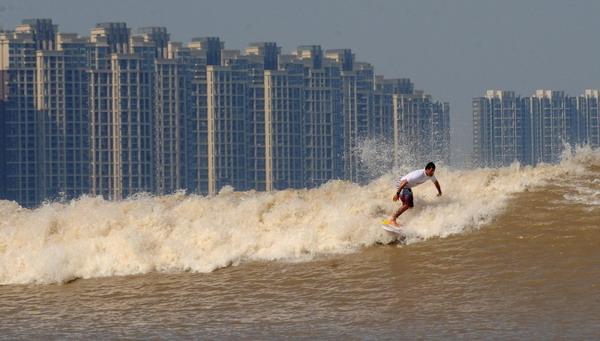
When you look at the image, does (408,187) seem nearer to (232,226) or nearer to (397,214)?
(397,214)

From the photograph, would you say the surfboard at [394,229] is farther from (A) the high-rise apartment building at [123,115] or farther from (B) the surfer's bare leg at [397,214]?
(A) the high-rise apartment building at [123,115]

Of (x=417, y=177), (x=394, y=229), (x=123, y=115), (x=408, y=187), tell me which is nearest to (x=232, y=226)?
(x=394, y=229)

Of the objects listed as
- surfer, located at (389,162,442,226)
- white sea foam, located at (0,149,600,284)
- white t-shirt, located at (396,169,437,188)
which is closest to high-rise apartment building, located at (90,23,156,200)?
white sea foam, located at (0,149,600,284)

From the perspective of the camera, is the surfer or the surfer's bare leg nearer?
the surfer

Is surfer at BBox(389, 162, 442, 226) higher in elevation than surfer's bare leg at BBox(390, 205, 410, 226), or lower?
higher

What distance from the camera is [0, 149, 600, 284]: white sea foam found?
59.2 ft

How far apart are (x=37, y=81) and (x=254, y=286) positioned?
601 ft

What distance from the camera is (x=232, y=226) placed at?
19.1 m

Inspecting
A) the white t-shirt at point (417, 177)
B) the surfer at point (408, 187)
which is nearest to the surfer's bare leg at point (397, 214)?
the surfer at point (408, 187)

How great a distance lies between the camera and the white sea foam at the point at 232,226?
59.2 ft

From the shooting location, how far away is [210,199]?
69.4 ft

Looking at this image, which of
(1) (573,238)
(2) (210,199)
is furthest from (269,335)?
(2) (210,199)

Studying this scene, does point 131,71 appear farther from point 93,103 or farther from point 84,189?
point 84,189

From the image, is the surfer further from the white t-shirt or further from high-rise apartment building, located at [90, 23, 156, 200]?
high-rise apartment building, located at [90, 23, 156, 200]
